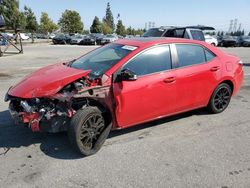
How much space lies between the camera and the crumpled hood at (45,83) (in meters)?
4.13

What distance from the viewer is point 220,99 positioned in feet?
19.9

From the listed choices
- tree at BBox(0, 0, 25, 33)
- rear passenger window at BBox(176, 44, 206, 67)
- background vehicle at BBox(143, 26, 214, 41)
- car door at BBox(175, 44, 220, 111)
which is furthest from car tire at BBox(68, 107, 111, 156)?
tree at BBox(0, 0, 25, 33)

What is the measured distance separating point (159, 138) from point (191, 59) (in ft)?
5.20

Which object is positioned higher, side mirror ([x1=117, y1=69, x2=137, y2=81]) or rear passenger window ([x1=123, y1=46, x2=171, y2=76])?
rear passenger window ([x1=123, y1=46, x2=171, y2=76])

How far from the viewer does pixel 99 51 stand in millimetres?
5547

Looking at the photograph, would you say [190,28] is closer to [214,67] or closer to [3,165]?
[214,67]

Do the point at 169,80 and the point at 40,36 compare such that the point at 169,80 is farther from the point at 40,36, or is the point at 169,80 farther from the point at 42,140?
the point at 40,36

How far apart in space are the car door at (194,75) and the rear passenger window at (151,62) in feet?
0.85

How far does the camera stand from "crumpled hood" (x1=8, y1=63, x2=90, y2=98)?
13.5ft

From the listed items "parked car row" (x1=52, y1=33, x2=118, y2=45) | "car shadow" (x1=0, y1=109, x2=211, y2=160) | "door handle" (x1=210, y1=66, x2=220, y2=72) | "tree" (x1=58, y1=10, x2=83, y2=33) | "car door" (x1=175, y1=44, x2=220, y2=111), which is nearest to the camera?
"car shadow" (x1=0, y1=109, x2=211, y2=160)

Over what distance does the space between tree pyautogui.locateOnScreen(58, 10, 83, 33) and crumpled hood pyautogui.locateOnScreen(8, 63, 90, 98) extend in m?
65.5

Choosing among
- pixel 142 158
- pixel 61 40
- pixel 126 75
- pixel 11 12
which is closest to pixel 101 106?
pixel 126 75

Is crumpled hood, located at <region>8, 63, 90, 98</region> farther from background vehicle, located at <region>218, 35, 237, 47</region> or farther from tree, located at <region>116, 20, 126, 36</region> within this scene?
tree, located at <region>116, 20, 126, 36</region>

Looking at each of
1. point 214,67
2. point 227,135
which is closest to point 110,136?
point 227,135
